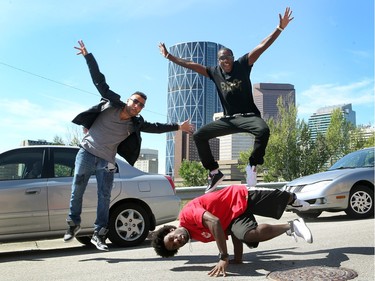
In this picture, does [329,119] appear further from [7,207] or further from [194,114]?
[7,207]

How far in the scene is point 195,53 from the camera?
60250 mm

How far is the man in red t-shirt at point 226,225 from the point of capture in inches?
155

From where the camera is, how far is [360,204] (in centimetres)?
841

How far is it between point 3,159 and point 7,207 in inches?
28.2

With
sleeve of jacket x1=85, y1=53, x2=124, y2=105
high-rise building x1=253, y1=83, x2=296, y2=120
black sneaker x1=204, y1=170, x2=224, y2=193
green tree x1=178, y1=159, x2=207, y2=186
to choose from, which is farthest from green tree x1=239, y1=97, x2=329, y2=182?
green tree x1=178, y1=159, x2=207, y2=186

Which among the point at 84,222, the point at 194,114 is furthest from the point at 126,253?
the point at 194,114

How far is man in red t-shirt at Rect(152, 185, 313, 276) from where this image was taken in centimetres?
393

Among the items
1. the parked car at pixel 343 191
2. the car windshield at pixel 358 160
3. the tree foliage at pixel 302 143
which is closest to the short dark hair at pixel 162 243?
the parked car at pixel 343 191

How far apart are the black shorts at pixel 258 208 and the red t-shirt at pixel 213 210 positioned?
0.08 meters

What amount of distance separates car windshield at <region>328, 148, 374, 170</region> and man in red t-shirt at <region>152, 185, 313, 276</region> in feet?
18.3

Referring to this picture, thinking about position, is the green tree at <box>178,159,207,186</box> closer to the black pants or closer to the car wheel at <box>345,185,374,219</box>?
the car wheel at <box>345,185,374,219</box>

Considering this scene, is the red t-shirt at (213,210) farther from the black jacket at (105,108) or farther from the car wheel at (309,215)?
the car wheel at (309,215)

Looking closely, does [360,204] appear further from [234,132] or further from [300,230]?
[300,230]

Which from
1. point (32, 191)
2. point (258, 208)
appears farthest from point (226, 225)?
point (32, 191)
